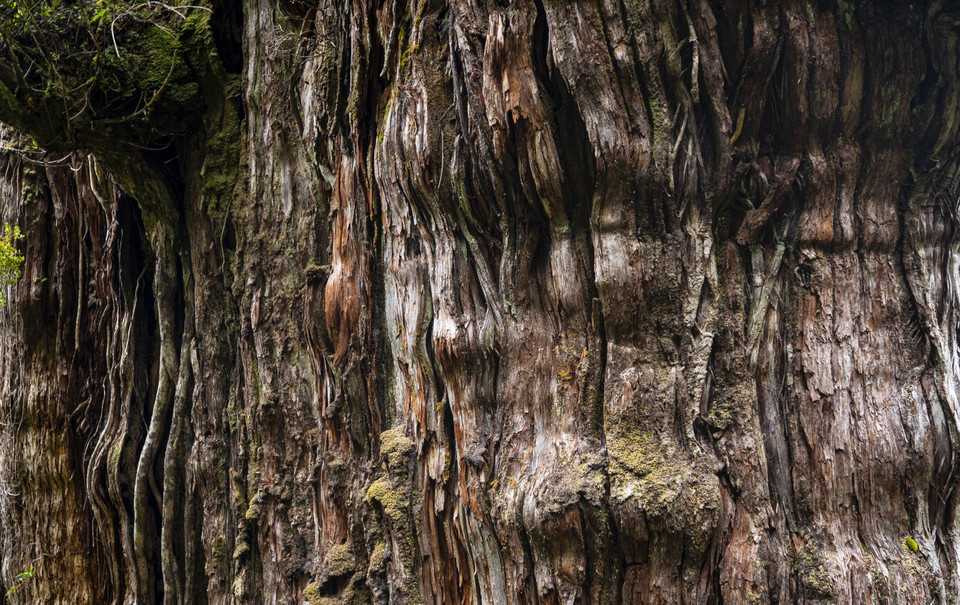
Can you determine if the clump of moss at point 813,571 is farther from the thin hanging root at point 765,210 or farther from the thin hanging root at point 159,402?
the thin hanging root at point 159,402

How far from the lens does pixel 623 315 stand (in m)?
2.50

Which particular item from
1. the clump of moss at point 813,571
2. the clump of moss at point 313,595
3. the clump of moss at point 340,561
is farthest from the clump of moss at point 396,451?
the clump of moss at point 813,571

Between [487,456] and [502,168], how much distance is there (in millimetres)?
1133

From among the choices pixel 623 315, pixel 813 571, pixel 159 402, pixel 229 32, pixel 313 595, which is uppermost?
pixel 229 32

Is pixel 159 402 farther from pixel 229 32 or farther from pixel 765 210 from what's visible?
pixel 765 210

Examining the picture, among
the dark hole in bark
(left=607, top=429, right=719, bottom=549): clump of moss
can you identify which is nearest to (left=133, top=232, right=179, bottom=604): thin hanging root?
the dark hole in bark

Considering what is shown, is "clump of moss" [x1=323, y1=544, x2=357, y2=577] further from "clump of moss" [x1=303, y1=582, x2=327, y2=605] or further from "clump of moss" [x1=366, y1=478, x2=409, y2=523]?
"clump of moss" [x1=366, y1=478, x2=409, y2=523]

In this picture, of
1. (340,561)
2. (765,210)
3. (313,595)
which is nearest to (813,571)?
(765,210)

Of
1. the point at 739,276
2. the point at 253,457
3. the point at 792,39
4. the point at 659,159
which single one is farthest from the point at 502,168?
the point at 253,457

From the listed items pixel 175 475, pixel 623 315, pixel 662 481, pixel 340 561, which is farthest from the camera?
pixel 175 475

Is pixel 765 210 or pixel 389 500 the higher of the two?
pixel 765 210

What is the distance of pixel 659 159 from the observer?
2494 mm

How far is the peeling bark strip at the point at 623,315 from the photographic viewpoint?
7.93 feet

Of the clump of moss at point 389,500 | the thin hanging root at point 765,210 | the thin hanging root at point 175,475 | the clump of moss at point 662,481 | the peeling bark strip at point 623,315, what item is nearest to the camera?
the clump of moss at point 662,481
